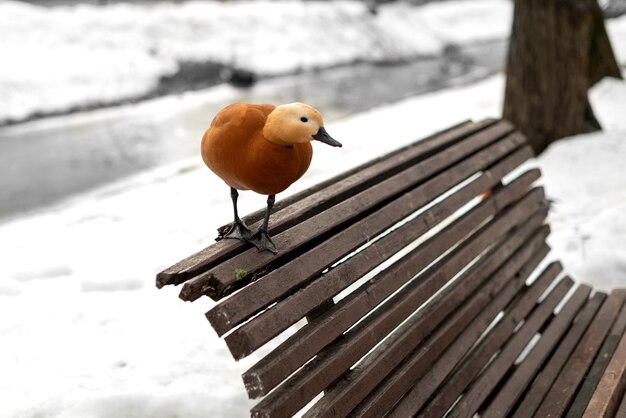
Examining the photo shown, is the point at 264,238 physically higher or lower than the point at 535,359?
higher

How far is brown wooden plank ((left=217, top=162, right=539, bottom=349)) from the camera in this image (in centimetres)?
151

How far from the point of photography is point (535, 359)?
2.35 metres

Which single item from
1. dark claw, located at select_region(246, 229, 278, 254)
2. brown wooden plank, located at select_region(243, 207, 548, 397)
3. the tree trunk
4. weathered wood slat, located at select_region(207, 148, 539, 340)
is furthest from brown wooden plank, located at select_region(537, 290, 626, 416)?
the tree trunk

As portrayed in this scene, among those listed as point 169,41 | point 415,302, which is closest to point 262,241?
point 415,302

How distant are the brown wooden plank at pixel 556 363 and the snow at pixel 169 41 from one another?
26.5ft

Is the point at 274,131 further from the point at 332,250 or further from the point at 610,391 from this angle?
the point at 610,391

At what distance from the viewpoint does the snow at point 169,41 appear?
981cm

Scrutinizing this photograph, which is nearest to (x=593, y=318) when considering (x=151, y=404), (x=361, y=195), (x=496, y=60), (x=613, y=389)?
(x=613, y=389)

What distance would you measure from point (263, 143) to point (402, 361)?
0.83m

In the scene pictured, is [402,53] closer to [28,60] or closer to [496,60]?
[496,60]

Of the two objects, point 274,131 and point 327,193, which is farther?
point 327,193

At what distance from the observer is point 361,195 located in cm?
203

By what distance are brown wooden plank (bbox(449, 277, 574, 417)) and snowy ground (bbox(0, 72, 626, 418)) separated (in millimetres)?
771

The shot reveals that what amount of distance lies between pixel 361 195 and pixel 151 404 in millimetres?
1136
